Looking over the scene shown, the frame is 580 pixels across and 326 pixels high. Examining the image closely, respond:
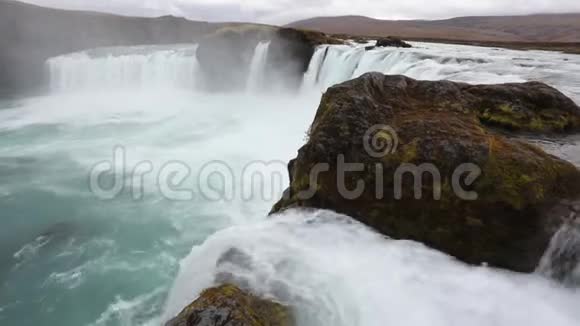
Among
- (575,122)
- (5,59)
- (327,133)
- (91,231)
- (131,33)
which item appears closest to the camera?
(327,133)

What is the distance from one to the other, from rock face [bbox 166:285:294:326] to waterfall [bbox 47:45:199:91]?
3415 centimetres

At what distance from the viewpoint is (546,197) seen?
571cm

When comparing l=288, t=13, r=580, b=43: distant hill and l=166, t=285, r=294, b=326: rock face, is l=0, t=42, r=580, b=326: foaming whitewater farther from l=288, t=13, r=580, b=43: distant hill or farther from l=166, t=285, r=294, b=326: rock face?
l=288, t=13, r=580, b=43: distant hill

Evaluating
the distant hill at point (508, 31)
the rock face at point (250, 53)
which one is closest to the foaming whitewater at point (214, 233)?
the rock face at point (250, 53)

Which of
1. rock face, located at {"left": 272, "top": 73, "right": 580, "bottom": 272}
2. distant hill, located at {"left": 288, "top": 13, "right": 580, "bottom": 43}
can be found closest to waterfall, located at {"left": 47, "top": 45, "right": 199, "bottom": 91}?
rock face, located at {"left": 272, "top": 73, "right": 580, "bottom": 272}

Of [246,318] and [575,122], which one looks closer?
[246,318]

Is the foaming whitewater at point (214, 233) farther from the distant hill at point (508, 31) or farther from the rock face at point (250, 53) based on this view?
the distant hill at point (508, 31)

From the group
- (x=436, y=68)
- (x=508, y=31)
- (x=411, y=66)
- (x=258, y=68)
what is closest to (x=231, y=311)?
(x=436, y=68)

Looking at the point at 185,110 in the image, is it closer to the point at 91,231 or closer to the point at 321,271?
the point at 91,231

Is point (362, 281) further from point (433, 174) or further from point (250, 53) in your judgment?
point (250, 53)

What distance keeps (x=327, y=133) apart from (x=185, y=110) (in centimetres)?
2508

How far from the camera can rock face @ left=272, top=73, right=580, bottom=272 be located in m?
5.76

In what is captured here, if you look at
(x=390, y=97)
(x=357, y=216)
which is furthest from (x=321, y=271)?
(x=390, y=97)

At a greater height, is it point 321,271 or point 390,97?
point 390,97
